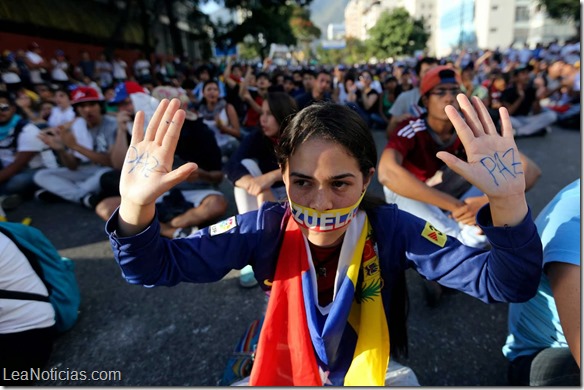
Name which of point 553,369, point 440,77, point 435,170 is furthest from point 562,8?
point 553,369

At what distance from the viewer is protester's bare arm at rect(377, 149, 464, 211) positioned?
2.58m

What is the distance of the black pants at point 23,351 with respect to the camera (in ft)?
5.95

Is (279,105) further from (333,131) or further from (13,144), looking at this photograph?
(13,144)

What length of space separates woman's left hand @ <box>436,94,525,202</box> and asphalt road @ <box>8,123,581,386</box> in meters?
1.31

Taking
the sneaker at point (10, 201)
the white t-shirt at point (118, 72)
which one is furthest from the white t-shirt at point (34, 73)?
the sneaker at point (10, 201)

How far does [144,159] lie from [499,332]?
86.3 inches

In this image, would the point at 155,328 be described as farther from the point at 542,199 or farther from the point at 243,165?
the point at 542,199

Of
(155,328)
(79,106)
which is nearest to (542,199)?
(155,328)

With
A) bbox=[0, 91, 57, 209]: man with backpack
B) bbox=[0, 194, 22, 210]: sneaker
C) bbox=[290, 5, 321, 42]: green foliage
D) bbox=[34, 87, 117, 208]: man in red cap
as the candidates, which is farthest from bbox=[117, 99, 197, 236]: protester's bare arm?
bbox=[290, 5, 321, 42]: green foliage

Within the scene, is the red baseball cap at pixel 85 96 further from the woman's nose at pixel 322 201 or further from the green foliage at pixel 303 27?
the green foliage at pixel 303 27

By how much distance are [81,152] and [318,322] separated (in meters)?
3.46

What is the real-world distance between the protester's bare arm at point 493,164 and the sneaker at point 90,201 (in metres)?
3.85

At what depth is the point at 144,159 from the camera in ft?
3.86

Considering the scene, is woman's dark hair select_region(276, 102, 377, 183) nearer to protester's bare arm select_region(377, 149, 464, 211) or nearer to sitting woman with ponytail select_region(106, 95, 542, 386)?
sitting woman with ponytail select_region(106, 95, 542, 386)
